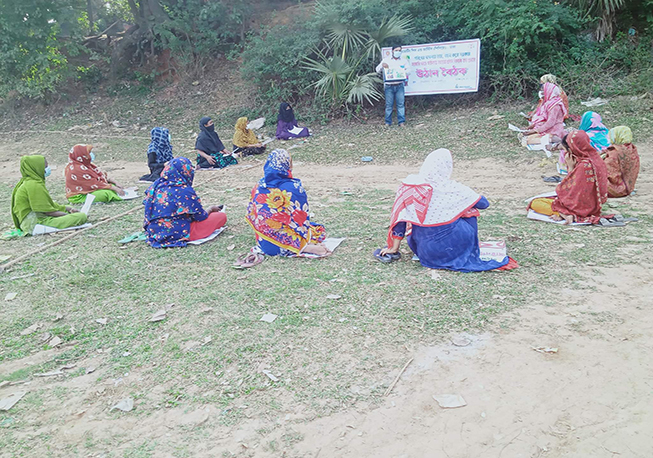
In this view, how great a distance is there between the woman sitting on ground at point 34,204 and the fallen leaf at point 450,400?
5.54 m

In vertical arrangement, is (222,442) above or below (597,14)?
below

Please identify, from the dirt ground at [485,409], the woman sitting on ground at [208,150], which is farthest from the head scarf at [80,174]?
the dirt ground at [485,409]

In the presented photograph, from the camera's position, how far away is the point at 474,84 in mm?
11562

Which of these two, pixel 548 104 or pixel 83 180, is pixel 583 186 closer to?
pixel 548 104

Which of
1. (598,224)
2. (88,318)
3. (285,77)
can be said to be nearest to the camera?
(88,318)

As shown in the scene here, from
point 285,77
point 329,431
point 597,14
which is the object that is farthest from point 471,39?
point 329,431

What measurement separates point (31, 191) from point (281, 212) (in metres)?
3.53

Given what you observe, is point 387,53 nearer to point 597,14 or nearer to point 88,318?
point 597,14

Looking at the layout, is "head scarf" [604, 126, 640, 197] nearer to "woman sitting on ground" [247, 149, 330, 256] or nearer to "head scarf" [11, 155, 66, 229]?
"woman sitting on ground" [247, 149, 330, 256]

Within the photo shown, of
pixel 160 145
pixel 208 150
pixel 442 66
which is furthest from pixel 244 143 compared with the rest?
pixel 442 66

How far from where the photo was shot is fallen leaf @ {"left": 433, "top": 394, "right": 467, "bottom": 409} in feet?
9.87

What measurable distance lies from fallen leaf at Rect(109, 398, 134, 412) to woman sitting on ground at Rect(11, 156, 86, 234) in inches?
163

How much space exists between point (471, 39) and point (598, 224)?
732 cm

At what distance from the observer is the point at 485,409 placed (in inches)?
117
